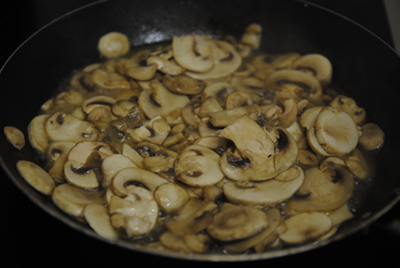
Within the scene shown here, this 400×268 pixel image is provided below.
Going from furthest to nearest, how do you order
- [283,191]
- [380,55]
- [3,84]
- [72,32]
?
[72,32] → [380,55] → [3,84] → [283,191]

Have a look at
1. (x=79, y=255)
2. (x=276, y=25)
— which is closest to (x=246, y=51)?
(x=276, y=25)

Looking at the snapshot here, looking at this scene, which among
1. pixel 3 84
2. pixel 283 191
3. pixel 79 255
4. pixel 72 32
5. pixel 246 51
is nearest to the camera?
pixel 79 255

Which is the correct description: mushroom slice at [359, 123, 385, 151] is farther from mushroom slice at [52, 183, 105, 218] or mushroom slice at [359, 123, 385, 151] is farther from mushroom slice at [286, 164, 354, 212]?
mushroom slice at [52, 183, 105, 218]

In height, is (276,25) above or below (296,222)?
above

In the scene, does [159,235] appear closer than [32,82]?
Yes

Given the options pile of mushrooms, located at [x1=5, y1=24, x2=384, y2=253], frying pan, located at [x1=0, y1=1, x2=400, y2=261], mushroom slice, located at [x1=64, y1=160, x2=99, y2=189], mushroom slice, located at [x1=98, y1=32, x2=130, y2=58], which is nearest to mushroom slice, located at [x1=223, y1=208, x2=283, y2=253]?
pile of mushrooms, located at [x1=5, y1=24, x2=384, y2=253]

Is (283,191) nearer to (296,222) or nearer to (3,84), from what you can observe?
(296,222)
